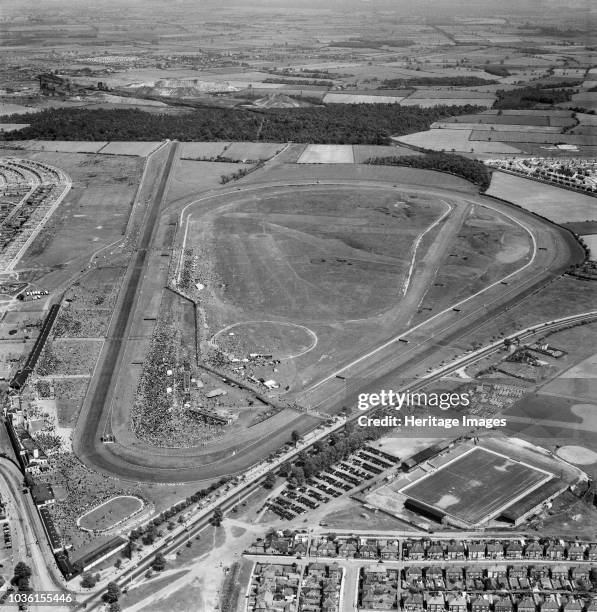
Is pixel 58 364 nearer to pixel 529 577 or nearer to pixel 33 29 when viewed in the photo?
pixel 529 577

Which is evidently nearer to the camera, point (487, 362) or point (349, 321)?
point (487, 362)

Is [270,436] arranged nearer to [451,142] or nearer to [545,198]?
[545,198]

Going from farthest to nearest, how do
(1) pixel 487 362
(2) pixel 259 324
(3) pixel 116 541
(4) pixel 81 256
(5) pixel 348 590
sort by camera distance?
1. (4) pixel 81 256
2. (2) pixel 259 324
3. (1) pixel 487 362
4. (3) pixel 116 541
5. (5) pixel 348 590

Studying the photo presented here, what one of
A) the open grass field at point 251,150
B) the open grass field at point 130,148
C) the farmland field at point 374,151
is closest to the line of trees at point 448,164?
the farmland field at point 374,151

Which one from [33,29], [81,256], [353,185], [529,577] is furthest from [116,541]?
[33,29]

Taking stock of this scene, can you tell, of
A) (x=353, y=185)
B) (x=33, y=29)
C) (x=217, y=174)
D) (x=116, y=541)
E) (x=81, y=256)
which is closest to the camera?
(x=116, y=541)

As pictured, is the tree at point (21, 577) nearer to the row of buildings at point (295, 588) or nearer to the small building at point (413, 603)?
the row of buildings at point (295, 588)

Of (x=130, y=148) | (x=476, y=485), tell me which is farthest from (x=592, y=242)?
(x=130, y=148)
